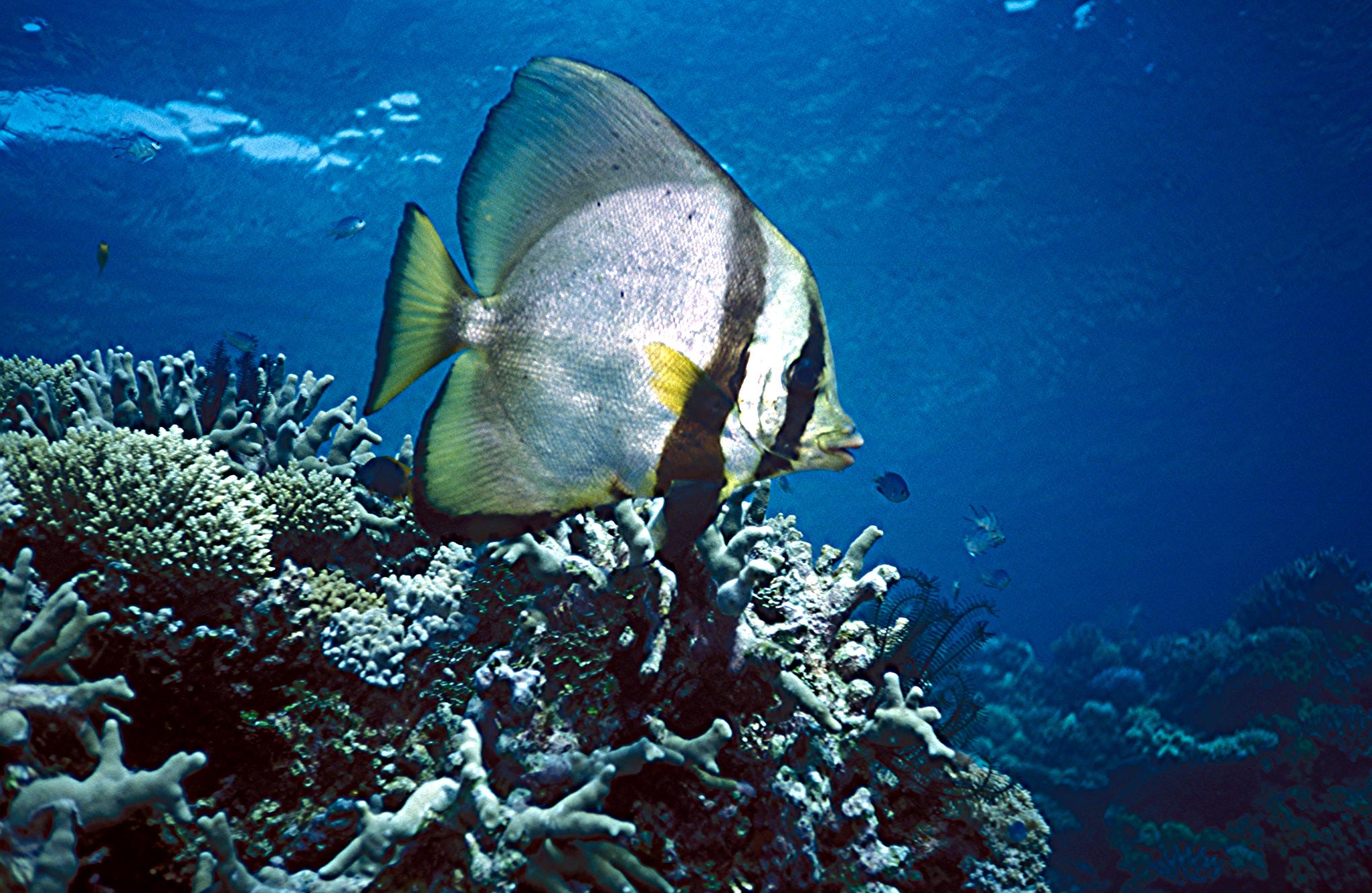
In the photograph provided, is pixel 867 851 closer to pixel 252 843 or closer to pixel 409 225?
pixel 252 843

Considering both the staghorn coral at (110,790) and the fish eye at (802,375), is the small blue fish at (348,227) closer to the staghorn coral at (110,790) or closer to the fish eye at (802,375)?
the staghorn coral at (110,790)

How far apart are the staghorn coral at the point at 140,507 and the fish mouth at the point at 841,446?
2.15 meters

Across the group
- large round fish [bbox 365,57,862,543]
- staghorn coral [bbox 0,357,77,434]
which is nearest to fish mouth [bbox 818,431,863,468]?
large round fish [bbox 365,57,862,543]

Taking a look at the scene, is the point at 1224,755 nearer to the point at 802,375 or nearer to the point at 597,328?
the point at 802,375

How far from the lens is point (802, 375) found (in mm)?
1024

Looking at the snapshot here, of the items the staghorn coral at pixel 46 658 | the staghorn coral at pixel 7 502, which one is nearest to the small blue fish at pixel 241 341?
the staghorn coral at pixel 7 502

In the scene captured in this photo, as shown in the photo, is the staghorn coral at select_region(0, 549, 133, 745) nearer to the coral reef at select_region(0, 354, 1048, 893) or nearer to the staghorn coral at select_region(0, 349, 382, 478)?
A: the coral reef at select_region(0, 354, 1048, 893)

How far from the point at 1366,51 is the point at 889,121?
508 inches

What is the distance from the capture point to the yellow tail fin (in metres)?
1.00

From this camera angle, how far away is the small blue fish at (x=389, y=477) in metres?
2.64

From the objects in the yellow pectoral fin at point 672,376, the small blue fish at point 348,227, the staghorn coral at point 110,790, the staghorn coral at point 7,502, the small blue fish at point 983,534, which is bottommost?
the staghorn coral at point 110,790

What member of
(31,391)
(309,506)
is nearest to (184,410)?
(31,391)

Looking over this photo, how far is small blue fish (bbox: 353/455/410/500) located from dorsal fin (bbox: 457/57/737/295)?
5.75ft

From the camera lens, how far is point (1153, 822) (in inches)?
333
